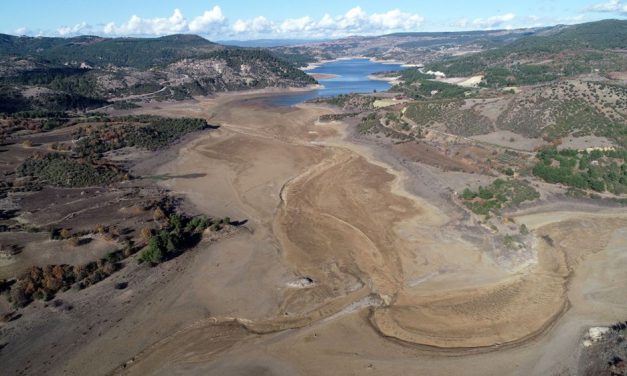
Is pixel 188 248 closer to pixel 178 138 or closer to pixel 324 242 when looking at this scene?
pixel 324 242

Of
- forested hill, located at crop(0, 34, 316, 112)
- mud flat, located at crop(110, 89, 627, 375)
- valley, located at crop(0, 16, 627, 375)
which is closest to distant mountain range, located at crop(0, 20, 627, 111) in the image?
forested hill, located at crop(0, 34, 316, 112)

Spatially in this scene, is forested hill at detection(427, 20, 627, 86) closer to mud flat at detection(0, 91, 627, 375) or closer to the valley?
the valley

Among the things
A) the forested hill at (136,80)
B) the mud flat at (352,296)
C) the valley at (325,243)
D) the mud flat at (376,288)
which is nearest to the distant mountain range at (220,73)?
the forested hill at (136,80)

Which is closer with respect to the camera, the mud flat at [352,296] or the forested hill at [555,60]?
the mud flat at [352,296]

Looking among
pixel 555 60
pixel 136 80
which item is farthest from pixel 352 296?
pixel 555 60

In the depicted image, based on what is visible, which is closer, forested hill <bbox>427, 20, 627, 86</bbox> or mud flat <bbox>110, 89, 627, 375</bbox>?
mud flat <bbox>110, 89, 627, 375</bbox>

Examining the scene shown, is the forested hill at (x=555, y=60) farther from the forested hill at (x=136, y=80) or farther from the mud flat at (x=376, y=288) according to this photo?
the mud flat at (x=376, y=288)

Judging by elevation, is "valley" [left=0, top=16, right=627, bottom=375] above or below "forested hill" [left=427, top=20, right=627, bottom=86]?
below

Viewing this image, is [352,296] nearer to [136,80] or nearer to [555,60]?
[136,80]

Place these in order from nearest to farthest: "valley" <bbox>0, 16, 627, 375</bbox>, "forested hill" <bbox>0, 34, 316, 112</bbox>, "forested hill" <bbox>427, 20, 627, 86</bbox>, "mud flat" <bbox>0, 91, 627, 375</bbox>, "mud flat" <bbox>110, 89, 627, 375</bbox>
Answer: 1. "mud flat" <bbox>0, 91, 627, 375</bbox>
2. "mud flat" <bbox>110, 89, 627, 375</bbox>
3. "valley" <bbox>0, 16, 627, 375</bbox>
4. "forested hill" <bbox>0, 34, 316, 112</bbox>
5. "forested hill" <bbox>427, 20, 627, 86</bbox>
